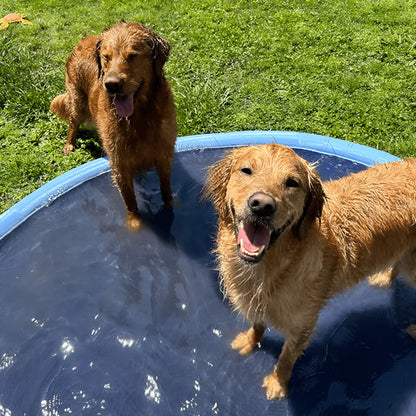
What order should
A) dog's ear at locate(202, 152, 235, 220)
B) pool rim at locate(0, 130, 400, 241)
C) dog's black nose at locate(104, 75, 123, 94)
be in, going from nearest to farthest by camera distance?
dog's ear at locate(202, 152, 235, 220), dog's black nose at locate(104, 75, 123, 94), pool rim at locate(0, 130, 400, 241)

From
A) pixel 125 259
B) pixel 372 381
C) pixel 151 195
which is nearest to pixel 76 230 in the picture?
pixel 125 259

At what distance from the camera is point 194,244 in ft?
15.4

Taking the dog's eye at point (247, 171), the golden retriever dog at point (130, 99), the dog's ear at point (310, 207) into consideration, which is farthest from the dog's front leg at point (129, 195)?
the dog's ear at point (310, 207)

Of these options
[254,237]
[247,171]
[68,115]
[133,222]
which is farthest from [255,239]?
[68,115]

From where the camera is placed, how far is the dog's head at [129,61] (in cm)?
375

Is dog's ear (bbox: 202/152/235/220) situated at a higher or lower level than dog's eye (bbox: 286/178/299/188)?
lower

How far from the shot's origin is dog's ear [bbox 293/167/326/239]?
2656mm

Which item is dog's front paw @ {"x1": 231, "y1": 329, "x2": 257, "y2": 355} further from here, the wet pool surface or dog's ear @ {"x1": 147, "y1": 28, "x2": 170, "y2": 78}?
dog's ear @ {"x1": 147, "y1": 28, "x2": 170, "y2": 78}

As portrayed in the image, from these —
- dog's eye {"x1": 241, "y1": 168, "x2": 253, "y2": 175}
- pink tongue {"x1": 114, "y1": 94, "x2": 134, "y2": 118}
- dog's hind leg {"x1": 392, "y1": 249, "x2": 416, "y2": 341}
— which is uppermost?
dog's eye {"x1": 241, "y1": 168, "x2": 253, "y2": 175}

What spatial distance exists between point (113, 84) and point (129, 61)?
0.30 meters

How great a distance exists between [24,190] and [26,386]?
2710 millimetres

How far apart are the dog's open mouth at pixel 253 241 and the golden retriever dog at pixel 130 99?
2.00 metres

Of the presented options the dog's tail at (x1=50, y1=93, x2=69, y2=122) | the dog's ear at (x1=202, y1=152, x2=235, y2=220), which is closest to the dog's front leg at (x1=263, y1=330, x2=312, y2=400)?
the dog's ear at (x1=202, y1=152, x2=235, y2=220)

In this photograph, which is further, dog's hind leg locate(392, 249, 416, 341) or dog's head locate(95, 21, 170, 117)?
dog's head locate(95, 21, 170, 117)
